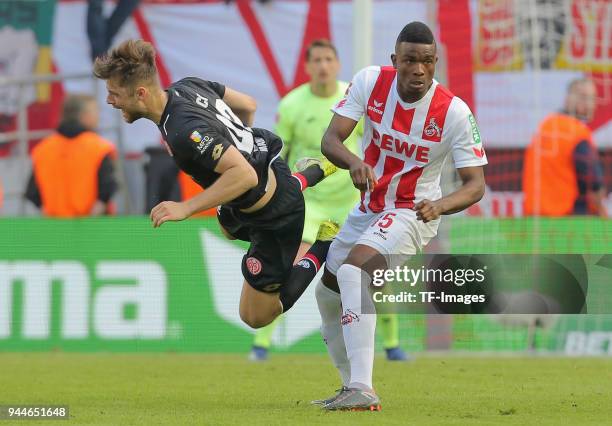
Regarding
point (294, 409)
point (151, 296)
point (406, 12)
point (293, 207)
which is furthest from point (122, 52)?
point (406, 12)

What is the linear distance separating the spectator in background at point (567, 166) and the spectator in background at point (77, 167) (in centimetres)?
438

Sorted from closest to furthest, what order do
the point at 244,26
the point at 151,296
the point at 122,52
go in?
the point at 122,52 < the point at 151,296 < the point at 244,26

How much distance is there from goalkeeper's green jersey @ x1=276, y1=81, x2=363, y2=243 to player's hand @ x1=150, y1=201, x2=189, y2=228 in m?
4.37

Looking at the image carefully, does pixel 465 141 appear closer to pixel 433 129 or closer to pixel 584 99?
pixel 433 129

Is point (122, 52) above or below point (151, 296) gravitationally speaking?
above

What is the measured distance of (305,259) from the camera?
915 cm

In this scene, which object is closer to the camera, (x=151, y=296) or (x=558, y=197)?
(x=151, y=296)

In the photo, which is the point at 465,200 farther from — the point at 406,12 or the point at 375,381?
the point at 406,12

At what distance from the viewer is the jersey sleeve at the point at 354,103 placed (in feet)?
28.1

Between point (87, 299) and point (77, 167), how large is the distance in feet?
5.40

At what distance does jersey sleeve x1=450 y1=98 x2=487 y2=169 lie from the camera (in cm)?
831

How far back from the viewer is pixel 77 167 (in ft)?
45.5

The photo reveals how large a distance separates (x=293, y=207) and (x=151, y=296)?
425cm

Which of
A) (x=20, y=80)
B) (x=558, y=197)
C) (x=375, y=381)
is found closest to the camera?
(x=375, y=381)
